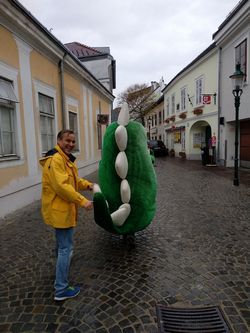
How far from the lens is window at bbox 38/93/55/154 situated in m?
7.59

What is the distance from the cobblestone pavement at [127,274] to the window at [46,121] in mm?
3156

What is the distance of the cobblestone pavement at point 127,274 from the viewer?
234 cm

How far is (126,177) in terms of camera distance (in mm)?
3607

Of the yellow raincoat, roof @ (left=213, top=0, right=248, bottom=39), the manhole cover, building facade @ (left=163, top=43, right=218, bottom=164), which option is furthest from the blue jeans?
building facade @ (left=163, top=43, right=218, bottom=164)

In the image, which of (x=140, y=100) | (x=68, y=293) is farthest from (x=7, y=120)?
(x=140, y=100)

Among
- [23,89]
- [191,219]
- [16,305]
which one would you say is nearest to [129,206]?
[16,305]

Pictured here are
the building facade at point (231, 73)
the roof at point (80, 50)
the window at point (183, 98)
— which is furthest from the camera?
the window at point (183, 98)

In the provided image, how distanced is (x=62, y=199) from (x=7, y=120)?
429 centimetres

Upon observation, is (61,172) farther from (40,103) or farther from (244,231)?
(40,103)

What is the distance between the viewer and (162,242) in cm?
404

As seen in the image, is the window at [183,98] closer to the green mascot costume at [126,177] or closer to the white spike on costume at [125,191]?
the green mascot costume at [126,177]

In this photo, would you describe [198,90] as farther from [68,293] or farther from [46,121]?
[68,293]

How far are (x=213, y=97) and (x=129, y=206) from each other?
44.2 ft

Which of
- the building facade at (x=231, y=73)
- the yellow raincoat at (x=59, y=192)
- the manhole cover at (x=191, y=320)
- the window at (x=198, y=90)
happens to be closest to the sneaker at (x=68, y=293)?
the yellow raincoat at (x=59, y=192)
